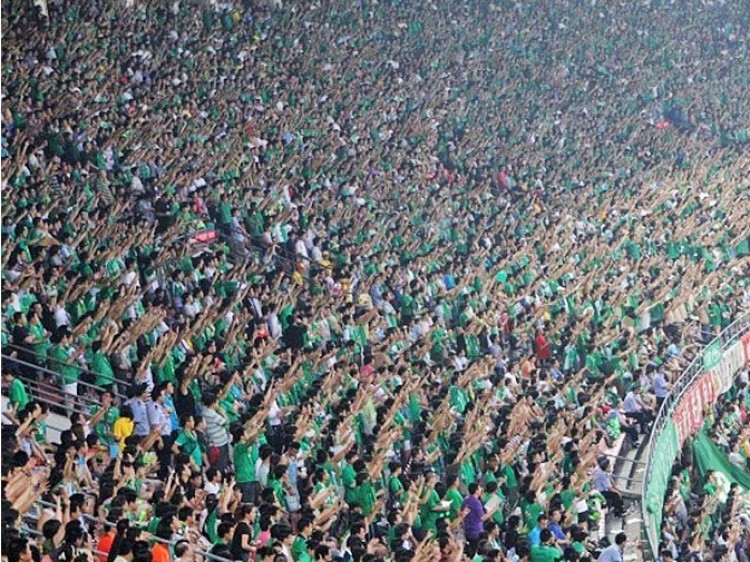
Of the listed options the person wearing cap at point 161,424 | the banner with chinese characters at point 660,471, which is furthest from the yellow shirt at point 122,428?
the banner with chinese characters at point 660,471

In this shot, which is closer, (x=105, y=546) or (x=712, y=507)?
(x=105, y=546)

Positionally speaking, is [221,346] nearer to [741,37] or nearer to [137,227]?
[137,227]

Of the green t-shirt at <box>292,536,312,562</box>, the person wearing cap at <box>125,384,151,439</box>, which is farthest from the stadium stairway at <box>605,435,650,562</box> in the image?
the person wearing cap at <box>125,384,151,439</box>

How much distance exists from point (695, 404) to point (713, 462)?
91 centimetres

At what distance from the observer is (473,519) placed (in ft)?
37.8

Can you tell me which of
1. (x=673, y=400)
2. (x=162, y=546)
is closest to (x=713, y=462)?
(x=673, y=400)

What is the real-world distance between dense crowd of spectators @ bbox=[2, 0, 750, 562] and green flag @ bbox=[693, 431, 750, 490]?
30.3 inches

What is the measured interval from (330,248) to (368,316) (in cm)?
271

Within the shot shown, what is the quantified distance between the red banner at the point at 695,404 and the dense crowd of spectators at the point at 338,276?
17.0 inches

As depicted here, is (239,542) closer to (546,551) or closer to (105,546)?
(105,546)

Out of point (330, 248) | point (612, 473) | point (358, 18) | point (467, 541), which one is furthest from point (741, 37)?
point (467, 541)

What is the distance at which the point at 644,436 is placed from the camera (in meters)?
16.2

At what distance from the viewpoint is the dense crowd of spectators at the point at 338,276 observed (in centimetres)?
1069

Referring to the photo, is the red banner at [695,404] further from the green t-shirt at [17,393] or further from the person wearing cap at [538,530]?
the green t-shirt at [17,393]
